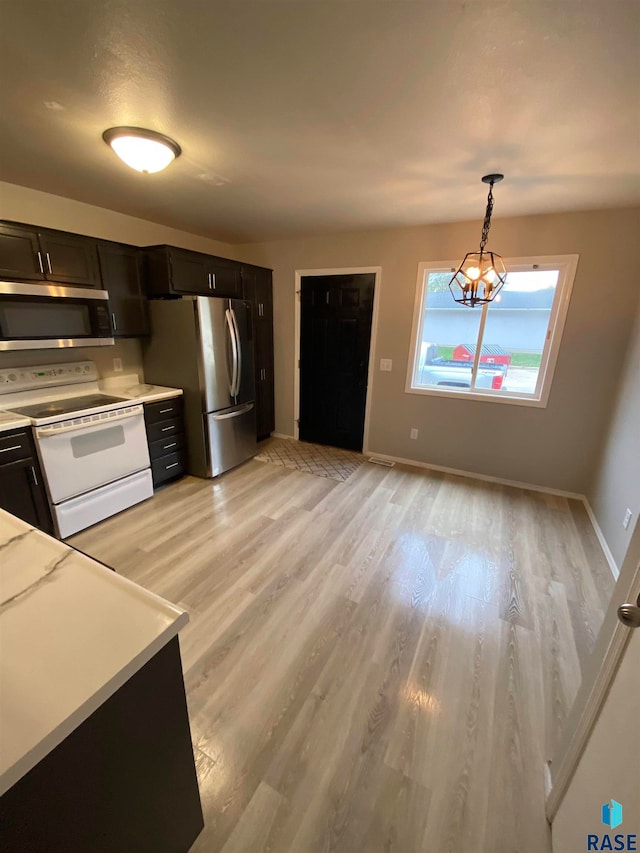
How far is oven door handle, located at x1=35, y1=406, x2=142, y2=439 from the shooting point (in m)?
2.22

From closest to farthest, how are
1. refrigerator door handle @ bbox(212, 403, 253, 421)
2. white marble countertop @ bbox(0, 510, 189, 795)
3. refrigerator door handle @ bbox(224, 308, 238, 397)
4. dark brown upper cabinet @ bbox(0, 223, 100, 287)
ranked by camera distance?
1. white marble countertop @ bbox(0, 510, 189, 795)
2. dark brown upper cabinet @ bbox(0, 223, 100, 287)
3. refrigerator door handle @ bbox(224, 308, 238, 397)
4. refrigerator door handle @ bbox(212, 403, 253, 421)

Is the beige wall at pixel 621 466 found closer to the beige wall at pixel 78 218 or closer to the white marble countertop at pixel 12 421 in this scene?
the white marble countertop at pixel 12 421

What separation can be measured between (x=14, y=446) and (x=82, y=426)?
378 mm

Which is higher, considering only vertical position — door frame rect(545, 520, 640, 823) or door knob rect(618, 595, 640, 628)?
door knob rect(618, 595, 640, 628)

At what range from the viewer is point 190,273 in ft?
10.2

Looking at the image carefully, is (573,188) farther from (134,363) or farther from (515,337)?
(134,363)

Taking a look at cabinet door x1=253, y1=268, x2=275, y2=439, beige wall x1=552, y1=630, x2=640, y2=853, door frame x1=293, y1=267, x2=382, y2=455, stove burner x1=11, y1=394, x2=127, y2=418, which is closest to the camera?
beige wall x1=552, y1=630, x2=640, y2=853

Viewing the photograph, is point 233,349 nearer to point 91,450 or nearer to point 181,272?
point 181,272

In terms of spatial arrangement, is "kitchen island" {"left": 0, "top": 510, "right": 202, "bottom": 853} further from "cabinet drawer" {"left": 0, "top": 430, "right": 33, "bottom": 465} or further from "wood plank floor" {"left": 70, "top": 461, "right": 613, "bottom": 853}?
"cabinet drawer" {"left": 0, "top": 430, "right": 33, "bottom": 465}

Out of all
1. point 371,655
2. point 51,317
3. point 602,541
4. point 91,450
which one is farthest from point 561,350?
point 51,317

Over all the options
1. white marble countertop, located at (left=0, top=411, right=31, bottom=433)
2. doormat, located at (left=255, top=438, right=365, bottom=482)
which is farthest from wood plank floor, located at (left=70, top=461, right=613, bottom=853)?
white marble countertop, located at (left=0, top=411, right=31, bottom=433)

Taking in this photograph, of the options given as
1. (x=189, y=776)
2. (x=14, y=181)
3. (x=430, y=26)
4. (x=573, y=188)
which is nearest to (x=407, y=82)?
(x=430, y=26)

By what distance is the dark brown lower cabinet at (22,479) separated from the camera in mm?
2102

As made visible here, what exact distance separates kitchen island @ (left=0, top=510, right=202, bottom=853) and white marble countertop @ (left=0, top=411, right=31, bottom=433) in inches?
60.3
